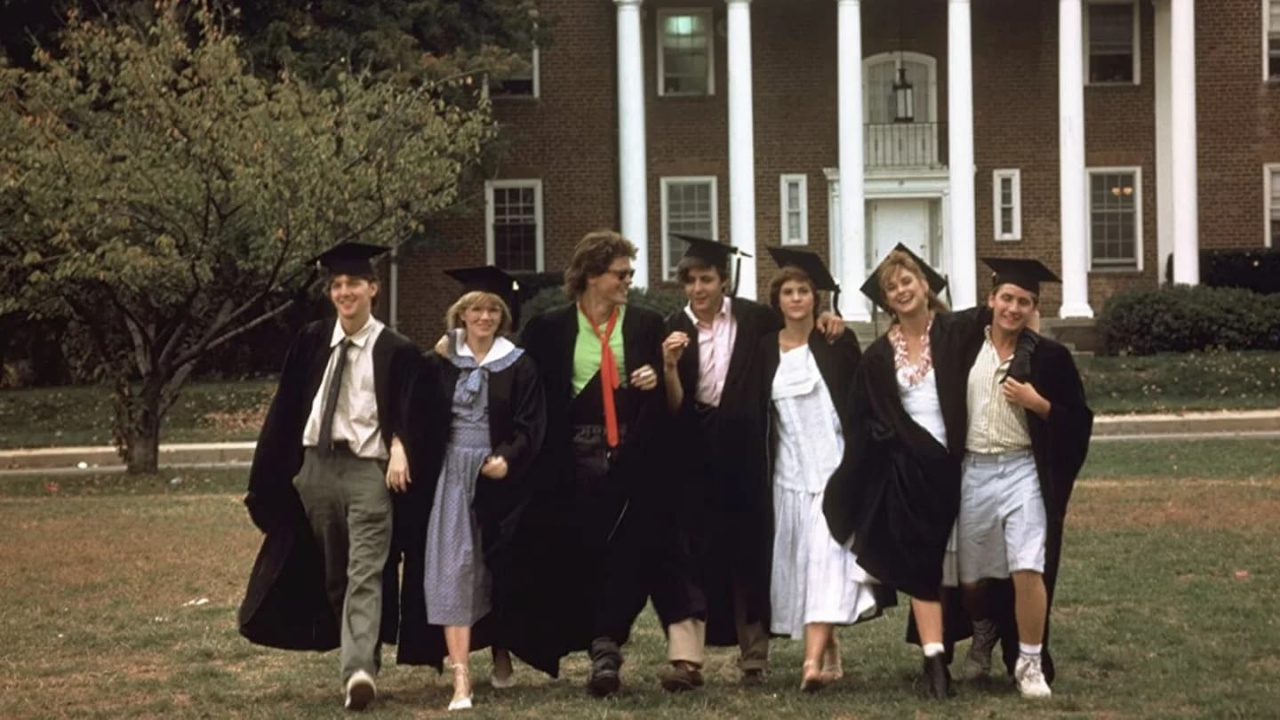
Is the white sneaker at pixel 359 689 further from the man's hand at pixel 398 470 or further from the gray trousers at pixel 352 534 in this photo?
the man's hand at pixel 398 470

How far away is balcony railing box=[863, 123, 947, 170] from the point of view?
3678cm

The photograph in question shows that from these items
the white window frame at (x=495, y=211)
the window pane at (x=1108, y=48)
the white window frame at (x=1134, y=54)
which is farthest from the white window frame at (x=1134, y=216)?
the white window frame at (x=495, y=211)

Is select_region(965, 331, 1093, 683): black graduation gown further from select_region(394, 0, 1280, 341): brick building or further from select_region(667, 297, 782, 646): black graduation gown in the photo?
select_region(394, 0, 1280, 341): brick building

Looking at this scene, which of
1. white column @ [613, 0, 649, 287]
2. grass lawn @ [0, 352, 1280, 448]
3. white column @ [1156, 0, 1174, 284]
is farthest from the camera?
white column @ [1156, 0, 1174, 284]

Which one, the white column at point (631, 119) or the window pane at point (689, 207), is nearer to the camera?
the white column at point (631, 119)

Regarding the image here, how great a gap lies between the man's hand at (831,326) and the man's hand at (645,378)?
0.76 meters

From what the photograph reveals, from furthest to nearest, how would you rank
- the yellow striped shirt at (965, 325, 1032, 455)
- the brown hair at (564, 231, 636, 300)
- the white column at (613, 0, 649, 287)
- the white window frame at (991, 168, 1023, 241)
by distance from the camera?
the white window frame at (991, 168, 1023, 241)
the white column at (613, 0, 649, 287)
the brown hair at (564, 231, 636, 300)
the yellow striped shirt at (965, 325, 1032, 455)

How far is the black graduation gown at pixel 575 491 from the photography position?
29.7 ft

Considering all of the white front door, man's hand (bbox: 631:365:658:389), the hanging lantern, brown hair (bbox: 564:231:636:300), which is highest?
the hanging lantern

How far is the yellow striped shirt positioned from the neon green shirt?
59.6 inches

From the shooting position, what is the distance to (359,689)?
28.0ft

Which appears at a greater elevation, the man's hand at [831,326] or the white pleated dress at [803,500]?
the man's hand at [831,326]

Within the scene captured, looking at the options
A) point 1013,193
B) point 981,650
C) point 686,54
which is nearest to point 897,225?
point 1013,193

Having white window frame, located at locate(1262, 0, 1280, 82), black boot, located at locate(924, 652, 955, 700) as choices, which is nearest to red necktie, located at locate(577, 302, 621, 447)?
black boot, located at locate(924, 652, 955, 700)
